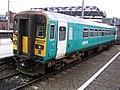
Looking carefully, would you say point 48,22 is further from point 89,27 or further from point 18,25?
point 89,27

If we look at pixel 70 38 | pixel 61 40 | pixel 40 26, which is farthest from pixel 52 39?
pixel 70 38

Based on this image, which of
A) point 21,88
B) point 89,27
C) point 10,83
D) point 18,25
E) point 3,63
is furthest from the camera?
point 89,27

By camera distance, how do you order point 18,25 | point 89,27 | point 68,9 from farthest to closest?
point 68,9 → point 89,27 → point 18,25

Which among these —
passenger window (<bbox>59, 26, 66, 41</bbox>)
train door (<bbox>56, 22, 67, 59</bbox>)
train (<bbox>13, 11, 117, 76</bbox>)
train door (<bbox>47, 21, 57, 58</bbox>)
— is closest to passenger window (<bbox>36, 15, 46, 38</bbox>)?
train (<bbox>13, 11, 117, 76</bbox>)

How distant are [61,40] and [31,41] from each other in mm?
1557

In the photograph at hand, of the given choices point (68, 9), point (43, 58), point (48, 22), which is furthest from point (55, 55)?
point (68, 9)

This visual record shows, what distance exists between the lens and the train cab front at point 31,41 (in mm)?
7605

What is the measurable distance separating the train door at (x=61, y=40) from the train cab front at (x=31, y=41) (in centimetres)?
100

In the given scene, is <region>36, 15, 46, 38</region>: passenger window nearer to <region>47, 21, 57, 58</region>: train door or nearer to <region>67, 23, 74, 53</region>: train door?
<region>47, 21, 57, 58</region>: train door

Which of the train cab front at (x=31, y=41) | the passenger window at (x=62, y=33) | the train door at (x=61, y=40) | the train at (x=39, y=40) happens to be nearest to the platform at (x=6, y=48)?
the train at (x=39, y=40)

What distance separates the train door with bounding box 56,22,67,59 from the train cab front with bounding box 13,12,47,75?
3.29ft

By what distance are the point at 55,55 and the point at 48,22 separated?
62.7 inches

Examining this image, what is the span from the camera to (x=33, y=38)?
7.71 m

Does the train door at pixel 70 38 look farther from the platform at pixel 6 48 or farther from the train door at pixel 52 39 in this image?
the platform at pixel 6 48
